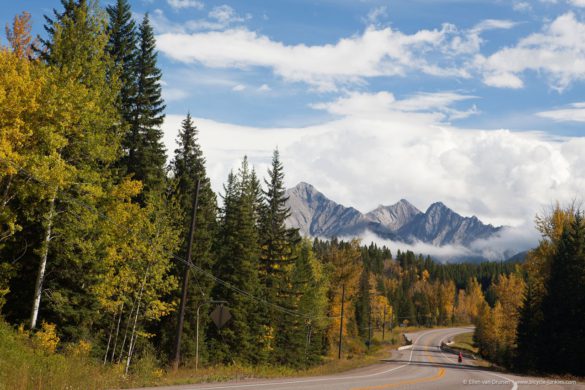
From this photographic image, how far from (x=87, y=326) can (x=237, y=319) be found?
16780 mm

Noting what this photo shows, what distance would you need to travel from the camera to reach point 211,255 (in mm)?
41000

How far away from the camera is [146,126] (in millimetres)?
35312

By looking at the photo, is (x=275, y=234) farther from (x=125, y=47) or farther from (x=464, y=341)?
(x=464, y=341)

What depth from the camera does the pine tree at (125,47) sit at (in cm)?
3478

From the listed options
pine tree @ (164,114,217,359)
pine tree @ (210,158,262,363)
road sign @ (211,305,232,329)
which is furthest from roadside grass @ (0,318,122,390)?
pine tree @ (210,158,262,363)

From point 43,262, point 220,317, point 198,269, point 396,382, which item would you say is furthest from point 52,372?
point 396,382

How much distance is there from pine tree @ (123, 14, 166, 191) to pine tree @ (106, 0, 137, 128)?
0.45 metres

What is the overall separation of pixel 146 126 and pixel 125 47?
5970mm

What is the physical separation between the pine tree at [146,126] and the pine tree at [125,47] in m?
0.45

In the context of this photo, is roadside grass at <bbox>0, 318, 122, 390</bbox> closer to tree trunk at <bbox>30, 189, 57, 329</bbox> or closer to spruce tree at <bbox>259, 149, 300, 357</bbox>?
tree trunk at <bbox>30, 189, 57, 329</bbox>

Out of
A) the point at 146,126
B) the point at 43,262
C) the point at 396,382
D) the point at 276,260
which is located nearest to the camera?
the point at 43,262

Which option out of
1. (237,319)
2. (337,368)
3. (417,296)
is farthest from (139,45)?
(417,296)

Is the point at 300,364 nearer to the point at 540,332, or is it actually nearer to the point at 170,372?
the point at 540,332

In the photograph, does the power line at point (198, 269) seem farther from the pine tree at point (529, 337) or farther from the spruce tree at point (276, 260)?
the pine tree at point (529, 337)
